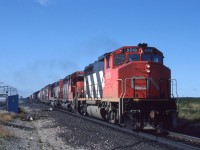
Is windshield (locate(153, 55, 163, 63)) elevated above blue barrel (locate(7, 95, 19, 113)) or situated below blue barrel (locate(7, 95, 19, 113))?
above

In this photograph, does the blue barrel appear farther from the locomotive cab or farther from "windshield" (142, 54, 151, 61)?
"windshield" (142, 54, 151, 61)


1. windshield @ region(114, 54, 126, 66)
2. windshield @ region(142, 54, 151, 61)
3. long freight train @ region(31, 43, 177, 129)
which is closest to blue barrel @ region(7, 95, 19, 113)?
long freight train @ region(31, 43, 177, 129)

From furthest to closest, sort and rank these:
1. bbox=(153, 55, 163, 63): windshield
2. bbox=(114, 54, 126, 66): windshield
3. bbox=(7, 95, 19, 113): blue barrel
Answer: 1. bbox=(7, 95, 19, 113): blue barrel
2. bbox=(114, 54, 126, 66): windshield
3. bbox=(153, 55, 163, 63): windshield

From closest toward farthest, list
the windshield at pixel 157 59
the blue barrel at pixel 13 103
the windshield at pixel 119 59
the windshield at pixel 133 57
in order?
1. the windshield at pixel 133 57
2. the windshield at pixel 157 59
3. the windshield at pixel 119 59
4. the blue barrel at pixel 13 103

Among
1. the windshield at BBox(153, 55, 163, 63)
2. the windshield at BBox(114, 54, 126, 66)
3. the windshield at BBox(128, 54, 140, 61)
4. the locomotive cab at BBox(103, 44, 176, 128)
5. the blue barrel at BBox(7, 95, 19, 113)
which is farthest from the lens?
the blue barrel at BBox(7, 95, 19, 113)

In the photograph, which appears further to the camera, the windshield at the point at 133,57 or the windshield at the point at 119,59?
the windshield at the point at 119,59

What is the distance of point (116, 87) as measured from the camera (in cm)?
1769

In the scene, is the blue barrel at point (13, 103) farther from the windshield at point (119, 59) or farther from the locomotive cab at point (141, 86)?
the windshield at point (119, 59)

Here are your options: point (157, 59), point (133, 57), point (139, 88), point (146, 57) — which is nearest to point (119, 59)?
point (133, 57)

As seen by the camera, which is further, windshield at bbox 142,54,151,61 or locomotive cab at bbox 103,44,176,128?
windshield at bbox 142,54,151,61

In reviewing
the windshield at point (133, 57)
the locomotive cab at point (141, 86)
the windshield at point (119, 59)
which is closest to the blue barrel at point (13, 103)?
the locomotive cab at point (141, 86)

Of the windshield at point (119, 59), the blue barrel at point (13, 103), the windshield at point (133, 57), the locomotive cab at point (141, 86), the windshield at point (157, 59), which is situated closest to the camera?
the locomotive cab at point (141, 86)

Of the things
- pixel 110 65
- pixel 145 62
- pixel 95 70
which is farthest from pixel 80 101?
pixel 145 62

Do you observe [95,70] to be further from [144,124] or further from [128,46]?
[144,124]
